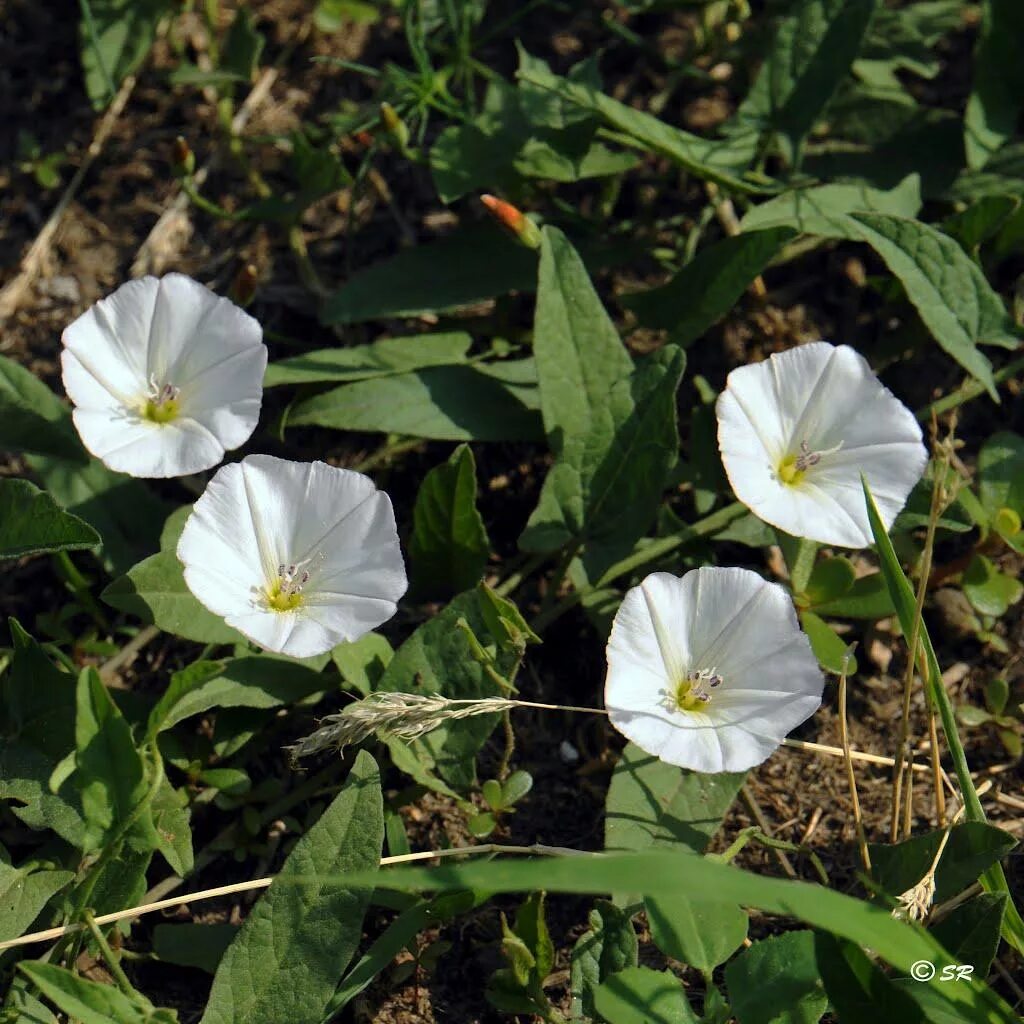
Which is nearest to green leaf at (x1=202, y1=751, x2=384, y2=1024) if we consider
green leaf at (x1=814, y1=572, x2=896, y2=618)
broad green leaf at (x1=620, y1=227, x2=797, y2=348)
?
green leaf at (x1=814, y1=572, x2=896, y2=618)

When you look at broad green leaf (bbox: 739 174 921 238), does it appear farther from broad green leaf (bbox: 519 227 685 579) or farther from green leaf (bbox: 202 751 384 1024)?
green leaf (bbox: 202 751 384 1024)

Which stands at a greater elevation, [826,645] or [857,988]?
[826,645]

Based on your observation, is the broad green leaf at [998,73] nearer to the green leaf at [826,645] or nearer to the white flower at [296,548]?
the green leaf at [826,645]

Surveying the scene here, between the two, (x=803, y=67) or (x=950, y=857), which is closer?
(x=950, y=857)

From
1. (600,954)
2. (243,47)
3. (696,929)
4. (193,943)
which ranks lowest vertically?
(193,943)

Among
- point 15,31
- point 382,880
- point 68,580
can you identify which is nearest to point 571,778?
point 382,880

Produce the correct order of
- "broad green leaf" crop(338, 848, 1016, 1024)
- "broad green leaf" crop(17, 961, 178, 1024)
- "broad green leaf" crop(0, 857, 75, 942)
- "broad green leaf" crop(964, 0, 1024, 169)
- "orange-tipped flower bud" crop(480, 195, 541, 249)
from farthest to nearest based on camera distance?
"broad green leaf" crop(964, 0, 1024, 169) → "orange-tipped flower bud" crop(480, 195, 541, 249) → "broad green leaf" crop(0, 857, 75, 942) → "broad green leaf" crop(17, 961, 178, 1024) → "broad green leaf" crop(338, 848, 1016, 1024)

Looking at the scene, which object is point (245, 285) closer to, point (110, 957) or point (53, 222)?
point (53, 222)

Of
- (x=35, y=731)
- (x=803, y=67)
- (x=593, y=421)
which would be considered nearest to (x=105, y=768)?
(x=35, y=731)
